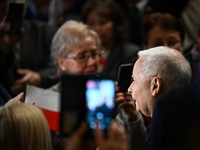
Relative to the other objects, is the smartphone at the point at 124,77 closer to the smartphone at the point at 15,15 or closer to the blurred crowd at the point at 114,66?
the blurred crowd at the point at 114,66

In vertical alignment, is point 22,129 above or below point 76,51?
below

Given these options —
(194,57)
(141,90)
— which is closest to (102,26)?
(194,57)

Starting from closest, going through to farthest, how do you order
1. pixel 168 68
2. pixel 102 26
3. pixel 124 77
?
pixel 168 68 → pixel 124 77 → pixel 102 26

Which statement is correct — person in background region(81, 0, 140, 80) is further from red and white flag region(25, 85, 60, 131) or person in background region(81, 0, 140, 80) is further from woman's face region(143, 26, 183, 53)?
red and white flag region(25, 85, 60, 131)

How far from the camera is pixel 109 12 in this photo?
3838mm

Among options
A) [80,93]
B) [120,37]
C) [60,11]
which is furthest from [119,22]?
[80,93]

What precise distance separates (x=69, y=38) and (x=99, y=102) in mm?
1443

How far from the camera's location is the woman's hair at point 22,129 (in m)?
1.58

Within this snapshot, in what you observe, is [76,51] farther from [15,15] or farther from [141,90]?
[141,90]

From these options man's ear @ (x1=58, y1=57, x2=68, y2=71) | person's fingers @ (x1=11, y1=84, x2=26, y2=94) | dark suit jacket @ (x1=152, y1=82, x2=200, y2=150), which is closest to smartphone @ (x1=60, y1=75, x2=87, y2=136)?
dark suit jacket @ (x1=152, y1=82, x2=200, y2=150)

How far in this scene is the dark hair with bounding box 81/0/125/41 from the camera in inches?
151

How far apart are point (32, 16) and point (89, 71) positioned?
5.49ft

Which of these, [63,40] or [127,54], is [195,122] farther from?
[127,54]

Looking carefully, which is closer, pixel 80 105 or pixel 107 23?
pixel 80 105
